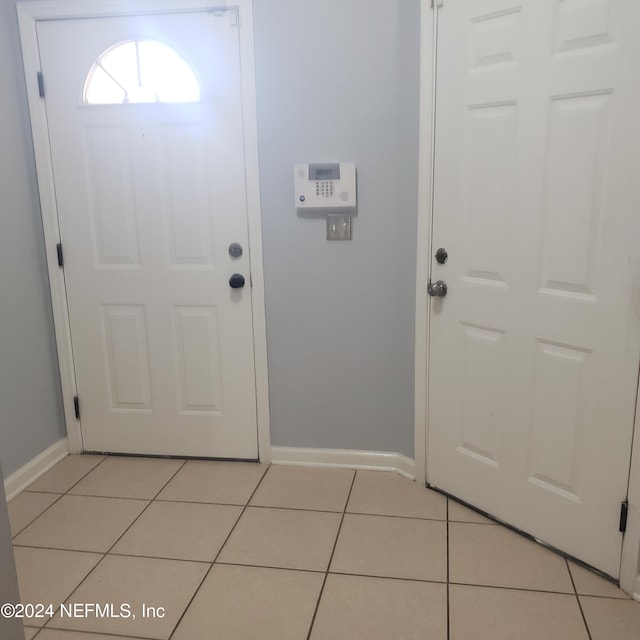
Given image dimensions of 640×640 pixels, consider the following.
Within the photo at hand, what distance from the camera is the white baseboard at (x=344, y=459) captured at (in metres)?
2.79

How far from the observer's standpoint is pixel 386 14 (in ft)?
7.89

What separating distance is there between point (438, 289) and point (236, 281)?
930 millimetres

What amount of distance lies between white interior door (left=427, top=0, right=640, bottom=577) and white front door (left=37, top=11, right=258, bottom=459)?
963 millimetres

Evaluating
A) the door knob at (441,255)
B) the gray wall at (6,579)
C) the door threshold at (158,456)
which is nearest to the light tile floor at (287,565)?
the door threshold at (158,456)

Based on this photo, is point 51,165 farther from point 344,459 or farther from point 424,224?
point 344,459

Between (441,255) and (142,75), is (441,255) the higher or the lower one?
the lower one

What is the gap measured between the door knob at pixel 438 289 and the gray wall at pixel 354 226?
136mm

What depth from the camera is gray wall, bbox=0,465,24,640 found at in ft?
3.40

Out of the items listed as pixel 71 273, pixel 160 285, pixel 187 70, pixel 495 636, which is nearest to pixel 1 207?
pixel 71 273

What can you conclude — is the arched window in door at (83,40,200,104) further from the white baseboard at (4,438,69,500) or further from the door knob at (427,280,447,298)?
the white baseboard at (4,438,69,500)

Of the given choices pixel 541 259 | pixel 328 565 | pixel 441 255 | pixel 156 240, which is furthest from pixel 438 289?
pixel 156 240

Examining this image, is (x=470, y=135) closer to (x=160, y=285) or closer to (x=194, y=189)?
(x=194, y=189)

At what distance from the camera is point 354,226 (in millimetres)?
2611

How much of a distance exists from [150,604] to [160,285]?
4.67 ft
